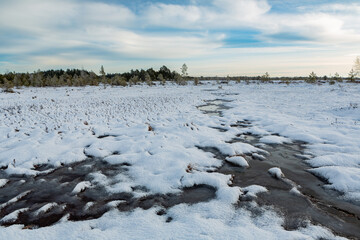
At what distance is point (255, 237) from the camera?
2947 mm

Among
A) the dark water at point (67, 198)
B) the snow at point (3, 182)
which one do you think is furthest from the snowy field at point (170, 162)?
the dark water at point (67, 198)

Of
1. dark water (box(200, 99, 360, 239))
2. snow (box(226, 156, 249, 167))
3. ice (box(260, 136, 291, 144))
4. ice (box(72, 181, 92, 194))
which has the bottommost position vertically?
dark water (box(200, 99, 360, 239))

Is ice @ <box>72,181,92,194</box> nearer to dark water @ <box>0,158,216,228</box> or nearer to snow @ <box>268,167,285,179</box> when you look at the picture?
dark water @ <box>0,158,216,228</box>

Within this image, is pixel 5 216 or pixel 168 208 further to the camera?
pixel 168 208

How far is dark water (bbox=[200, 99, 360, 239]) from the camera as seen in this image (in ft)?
11.0

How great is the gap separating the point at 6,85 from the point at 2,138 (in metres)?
36.0

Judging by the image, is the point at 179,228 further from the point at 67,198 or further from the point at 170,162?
the point at 170,162

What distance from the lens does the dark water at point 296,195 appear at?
3.37 metres

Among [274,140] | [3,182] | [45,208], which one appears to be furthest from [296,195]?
[3,182]

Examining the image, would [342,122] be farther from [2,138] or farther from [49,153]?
[2,138]

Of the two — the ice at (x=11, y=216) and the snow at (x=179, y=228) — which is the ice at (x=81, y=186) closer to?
the ice at (x=11, y=216)

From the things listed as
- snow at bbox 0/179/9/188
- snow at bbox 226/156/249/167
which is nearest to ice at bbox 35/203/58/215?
snow at bbox 0/179/9/188

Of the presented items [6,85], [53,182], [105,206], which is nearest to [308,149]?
[105,206]

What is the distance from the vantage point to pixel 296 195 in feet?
13.8
